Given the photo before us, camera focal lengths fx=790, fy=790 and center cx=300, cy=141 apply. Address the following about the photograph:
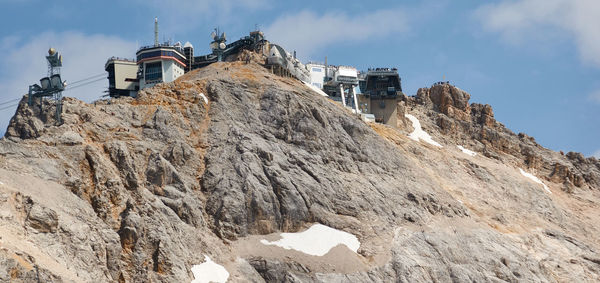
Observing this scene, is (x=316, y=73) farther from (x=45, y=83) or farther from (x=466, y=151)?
(x=45, y=83)

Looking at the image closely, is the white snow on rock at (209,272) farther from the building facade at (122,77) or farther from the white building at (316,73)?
the white building at (316,73)

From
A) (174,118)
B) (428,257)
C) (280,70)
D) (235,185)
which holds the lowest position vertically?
(428,257)

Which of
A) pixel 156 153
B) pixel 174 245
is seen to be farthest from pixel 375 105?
pixel 174 245

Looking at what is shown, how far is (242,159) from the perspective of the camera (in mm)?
86625

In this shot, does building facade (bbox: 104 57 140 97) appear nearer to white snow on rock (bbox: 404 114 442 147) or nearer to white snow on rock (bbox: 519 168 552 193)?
white snow on rock (bbox: 404 114 442 147)

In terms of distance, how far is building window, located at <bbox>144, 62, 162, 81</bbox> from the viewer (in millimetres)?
116812

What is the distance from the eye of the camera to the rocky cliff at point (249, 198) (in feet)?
218

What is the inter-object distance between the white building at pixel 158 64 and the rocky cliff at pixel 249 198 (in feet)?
23.7

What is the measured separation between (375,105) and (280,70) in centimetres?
2425

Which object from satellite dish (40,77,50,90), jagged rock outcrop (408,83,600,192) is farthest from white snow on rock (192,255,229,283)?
jagged rock outcrop (408,83,600,192)

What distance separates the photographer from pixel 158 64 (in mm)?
117500

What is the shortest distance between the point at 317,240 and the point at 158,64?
4732 centimetres

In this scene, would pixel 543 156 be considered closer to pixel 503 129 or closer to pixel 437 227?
pixel 503 129

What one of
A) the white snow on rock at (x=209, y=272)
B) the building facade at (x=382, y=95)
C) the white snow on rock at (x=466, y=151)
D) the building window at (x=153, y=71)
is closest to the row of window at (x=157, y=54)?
the building window at (x=153, y=71)
